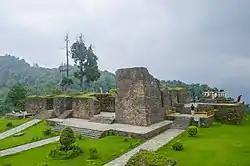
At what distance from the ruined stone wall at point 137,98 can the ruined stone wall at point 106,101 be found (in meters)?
3.42

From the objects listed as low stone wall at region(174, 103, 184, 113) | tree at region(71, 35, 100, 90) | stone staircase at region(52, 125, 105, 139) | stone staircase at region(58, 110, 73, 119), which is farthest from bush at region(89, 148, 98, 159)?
tree at region(71, 35, 100, 90)

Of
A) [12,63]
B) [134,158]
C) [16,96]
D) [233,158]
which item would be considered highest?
[12,63]

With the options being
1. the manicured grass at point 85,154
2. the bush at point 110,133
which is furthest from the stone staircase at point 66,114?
the manicured grass at point 85,154

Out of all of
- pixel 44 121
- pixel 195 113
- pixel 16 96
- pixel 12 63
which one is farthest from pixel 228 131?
pixel 12 63

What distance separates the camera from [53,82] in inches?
1998

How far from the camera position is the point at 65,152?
428 inches

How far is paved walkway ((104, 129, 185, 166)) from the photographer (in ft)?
32.1

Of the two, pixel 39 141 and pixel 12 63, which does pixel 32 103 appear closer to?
pixel 39 141

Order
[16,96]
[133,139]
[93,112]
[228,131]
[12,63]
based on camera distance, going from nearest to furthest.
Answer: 1. [133,139]
2. [228,131]
3. [93,112]
4. [16,96]
5. [12,63]

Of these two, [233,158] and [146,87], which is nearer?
[233,158]

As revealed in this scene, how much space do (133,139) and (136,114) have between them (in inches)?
97.9

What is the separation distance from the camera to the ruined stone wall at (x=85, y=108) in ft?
60.3

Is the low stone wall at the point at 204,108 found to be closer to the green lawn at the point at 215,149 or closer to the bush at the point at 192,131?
the green lawn at the point at 215,149

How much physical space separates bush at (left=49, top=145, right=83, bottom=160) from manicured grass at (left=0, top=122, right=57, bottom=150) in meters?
3.57
